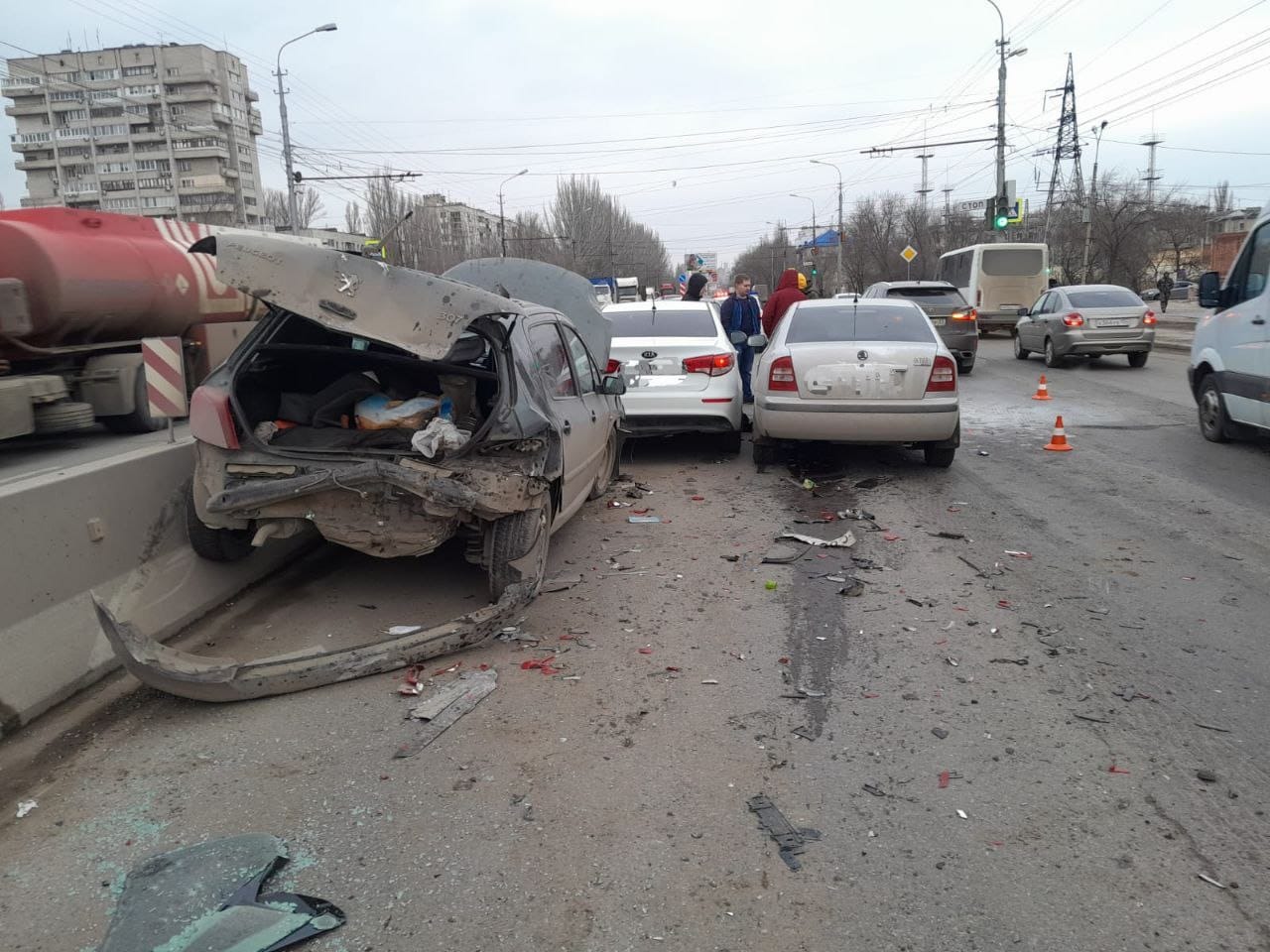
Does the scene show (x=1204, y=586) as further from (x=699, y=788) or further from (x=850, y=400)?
(x=699, y=788)

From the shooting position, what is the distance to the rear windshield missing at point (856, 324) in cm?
863

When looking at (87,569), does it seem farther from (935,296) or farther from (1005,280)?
(1005,280)

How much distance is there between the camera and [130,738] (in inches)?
147

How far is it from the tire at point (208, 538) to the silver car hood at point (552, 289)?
3.49 meters

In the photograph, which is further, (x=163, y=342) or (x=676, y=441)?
(x=676, y=441)

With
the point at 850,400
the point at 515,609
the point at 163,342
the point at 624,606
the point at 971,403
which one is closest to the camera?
the point at 515,609

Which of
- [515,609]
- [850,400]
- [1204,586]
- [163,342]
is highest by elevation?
[163,342]

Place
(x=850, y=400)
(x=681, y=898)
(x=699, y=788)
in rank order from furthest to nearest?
1. (x=850, y=400)
2. (x=699, y=788)
3. (x=681, y=898)

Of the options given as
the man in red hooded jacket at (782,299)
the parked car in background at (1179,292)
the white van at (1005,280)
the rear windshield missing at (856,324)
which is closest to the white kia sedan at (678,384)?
the rear windshield missing at (856,324)

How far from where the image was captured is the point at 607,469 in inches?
307

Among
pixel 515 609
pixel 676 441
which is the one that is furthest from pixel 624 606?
pixel 676 441

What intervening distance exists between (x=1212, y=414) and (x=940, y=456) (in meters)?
3.56

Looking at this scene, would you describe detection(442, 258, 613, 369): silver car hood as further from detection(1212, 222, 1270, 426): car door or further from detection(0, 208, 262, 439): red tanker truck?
detection(1212, 222, 1270, 426): car door

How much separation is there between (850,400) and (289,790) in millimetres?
6060
